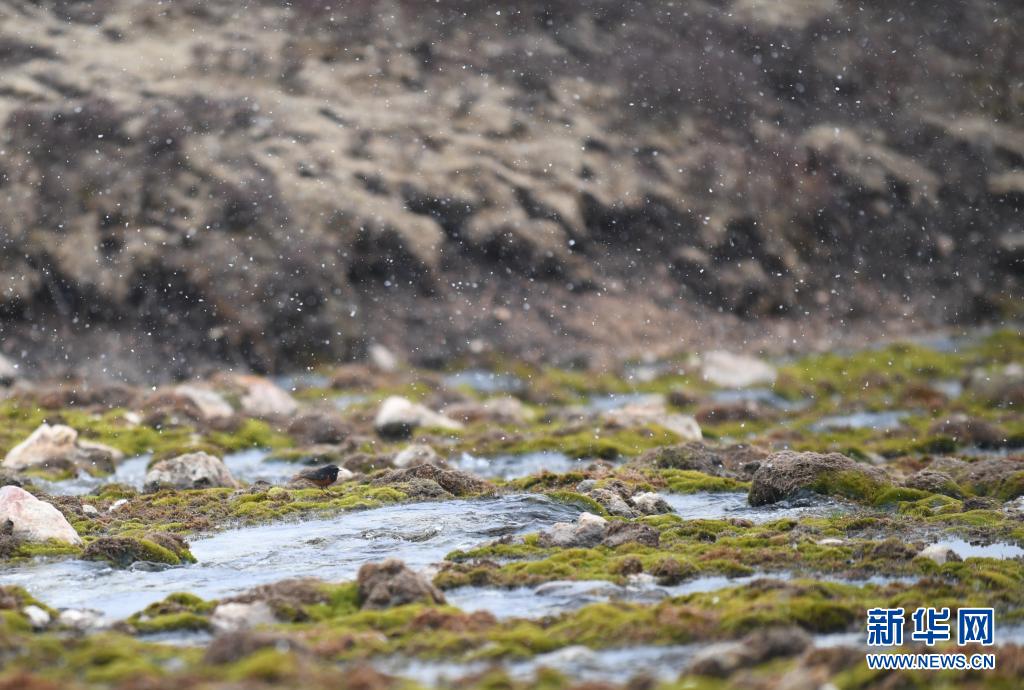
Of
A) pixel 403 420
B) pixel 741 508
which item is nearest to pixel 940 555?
pixel 741 508

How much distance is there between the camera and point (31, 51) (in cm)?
7088

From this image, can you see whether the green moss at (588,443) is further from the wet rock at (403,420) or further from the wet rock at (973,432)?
the wet rock at (973,432)

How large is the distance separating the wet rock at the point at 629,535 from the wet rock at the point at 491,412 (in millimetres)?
21822

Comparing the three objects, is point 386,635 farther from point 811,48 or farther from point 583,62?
point 811,48

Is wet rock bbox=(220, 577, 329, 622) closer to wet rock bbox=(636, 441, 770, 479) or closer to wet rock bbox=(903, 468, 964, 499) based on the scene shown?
wet rock bbox=(903, 468, 964, 499)

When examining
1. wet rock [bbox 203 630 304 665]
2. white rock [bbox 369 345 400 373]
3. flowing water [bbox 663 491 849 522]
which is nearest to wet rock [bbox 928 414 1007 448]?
flowing water [bbox 663 491 849 522]

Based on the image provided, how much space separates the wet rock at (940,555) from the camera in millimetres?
16609

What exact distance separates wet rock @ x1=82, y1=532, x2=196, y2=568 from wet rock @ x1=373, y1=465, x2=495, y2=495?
6425 millimetres

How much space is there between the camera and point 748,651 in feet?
39.4

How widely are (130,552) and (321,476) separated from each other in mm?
8009

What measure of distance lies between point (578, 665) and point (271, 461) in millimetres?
22236

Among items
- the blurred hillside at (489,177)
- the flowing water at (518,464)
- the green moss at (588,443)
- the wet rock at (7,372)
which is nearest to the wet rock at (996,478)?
the flowing water at (518,464)

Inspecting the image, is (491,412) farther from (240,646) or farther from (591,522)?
(240,646)

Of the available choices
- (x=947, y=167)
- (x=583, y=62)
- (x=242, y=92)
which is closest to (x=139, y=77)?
(x=242, y=92)
